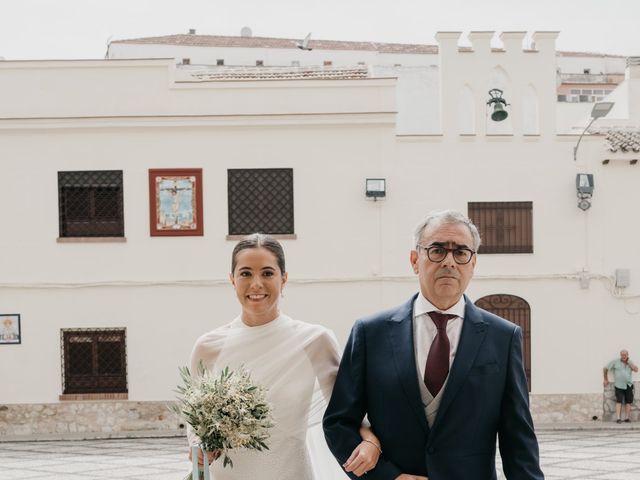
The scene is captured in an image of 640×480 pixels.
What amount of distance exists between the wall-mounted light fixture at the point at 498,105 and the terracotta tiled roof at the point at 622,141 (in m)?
1.90

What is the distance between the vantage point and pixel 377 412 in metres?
3.97

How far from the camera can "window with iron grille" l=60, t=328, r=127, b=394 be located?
17.4m

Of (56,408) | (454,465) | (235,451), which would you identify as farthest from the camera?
(56,408)

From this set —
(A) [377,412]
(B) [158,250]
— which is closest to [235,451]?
(A) [377,412]

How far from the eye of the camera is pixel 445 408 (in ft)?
Answer: 12.7

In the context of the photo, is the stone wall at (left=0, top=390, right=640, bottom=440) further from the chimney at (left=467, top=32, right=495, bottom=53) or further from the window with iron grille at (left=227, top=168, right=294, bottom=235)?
the chimney at (left=467, top=32, right=495, bottom=53)

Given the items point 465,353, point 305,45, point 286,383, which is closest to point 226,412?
point 286,383

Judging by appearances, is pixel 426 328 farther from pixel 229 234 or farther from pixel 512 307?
pixel 512 307

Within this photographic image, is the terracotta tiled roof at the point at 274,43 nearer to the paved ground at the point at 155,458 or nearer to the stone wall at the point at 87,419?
the stone wall at the point at 87,419

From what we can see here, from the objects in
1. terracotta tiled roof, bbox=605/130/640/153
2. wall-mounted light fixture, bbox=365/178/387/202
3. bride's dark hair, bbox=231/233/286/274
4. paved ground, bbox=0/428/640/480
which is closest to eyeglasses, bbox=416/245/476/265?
bride's dark hair, bbox=231/233/286/274

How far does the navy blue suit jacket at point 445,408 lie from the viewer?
153 inches

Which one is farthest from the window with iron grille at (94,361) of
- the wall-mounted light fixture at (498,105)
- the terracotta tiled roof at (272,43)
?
the terracotta tiled roof at (272,43)

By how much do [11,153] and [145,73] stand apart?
2.77 metres

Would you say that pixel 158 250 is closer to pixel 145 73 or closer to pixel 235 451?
pixel 145 73
